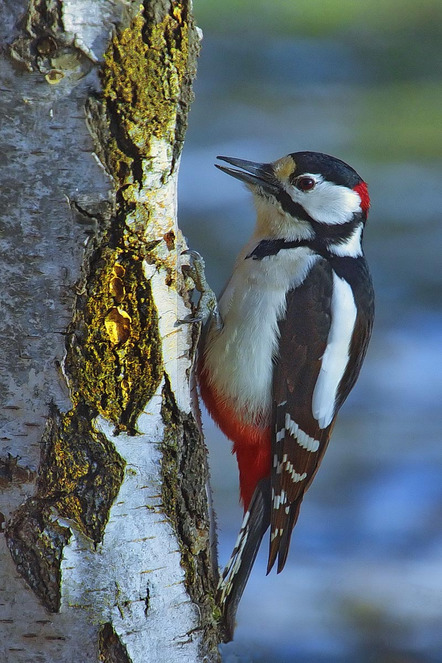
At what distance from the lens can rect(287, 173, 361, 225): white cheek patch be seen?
1.99 m

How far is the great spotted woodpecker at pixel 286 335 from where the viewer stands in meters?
1.86

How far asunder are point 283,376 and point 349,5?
1.84 meters

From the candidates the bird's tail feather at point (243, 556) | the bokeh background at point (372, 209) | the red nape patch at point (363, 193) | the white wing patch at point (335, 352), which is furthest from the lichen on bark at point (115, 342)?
the bokeh background at point (372, 209)

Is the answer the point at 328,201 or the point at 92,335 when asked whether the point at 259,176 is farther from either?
the point at 92,335

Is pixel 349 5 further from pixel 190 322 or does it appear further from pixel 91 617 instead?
pixel 91 617

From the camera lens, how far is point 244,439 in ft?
6.48

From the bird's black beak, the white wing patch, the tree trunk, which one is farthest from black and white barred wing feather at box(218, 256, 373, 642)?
the tree trunk

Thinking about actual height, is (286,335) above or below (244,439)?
above

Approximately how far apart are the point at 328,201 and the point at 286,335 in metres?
0.36

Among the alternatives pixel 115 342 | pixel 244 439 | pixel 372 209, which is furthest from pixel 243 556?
pixel 372 209

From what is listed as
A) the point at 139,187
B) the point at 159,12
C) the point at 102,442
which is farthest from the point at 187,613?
the point at 159,12

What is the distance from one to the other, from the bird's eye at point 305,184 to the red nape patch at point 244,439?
1.59 ft

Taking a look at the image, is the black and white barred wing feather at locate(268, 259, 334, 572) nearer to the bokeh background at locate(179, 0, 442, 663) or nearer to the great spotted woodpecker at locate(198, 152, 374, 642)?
the great spotted woodpecker at locate(198, 152, 374, 642)

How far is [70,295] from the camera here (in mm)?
1199
